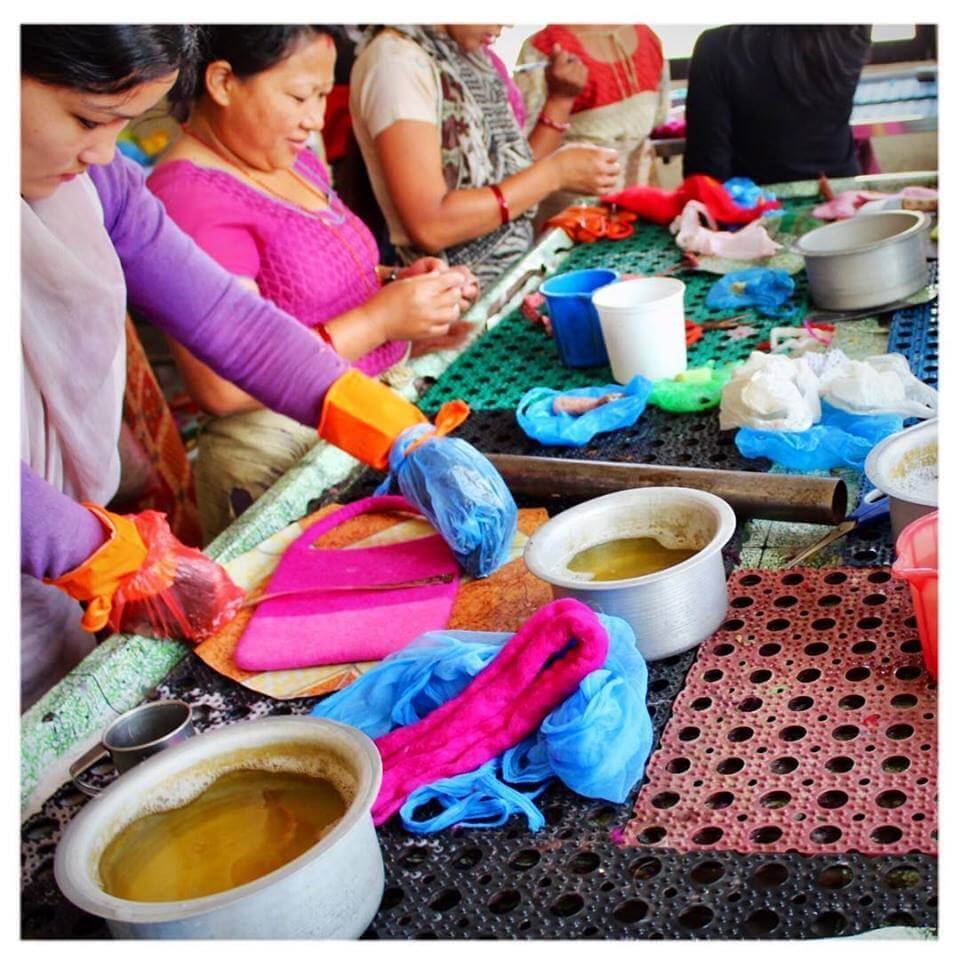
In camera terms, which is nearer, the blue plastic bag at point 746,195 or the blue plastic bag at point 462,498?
the blue plastic bag at point 462,498

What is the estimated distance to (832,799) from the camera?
41.5 inches

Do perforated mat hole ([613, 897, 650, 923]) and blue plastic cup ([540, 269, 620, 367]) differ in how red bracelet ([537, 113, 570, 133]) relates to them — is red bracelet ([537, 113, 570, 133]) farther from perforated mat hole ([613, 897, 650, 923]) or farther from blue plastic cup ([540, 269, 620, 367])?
perforated mat hole ([613, 897, 650, 923])

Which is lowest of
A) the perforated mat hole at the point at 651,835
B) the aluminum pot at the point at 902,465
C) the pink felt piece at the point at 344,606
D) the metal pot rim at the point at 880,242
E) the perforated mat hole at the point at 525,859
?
the pink felt piece at the point at 344,606

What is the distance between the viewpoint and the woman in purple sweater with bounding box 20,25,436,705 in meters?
1.32

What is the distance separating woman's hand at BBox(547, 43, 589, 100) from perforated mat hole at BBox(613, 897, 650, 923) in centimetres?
350

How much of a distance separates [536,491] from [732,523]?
20.5 inches

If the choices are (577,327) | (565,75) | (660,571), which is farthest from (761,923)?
(565,75)

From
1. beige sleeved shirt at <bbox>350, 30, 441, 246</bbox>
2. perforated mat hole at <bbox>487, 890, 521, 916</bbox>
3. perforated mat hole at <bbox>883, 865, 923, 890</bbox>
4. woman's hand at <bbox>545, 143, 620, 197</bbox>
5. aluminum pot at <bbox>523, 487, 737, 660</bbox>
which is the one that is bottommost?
perforated mat hole at <bbox>487, 890, 521, 916</bbox>

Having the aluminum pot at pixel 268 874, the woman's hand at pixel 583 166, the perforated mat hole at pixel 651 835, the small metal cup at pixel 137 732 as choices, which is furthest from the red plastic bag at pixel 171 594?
the woman's hand at pixel 583 166

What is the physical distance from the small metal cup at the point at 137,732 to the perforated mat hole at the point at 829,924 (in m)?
0.74

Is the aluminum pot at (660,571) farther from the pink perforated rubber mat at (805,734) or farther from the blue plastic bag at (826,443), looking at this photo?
the blue plastic bag at (826,443)

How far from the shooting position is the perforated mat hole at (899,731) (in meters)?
1.11

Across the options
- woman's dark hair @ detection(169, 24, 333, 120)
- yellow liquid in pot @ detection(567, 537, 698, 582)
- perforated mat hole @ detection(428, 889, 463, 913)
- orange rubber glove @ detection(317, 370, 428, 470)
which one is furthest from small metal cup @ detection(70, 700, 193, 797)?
woman's dark hair @ detection(169, 24, 333, 120)

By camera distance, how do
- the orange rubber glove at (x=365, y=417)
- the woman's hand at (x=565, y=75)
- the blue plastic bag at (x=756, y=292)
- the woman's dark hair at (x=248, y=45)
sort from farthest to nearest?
1. the woman's hand at (x=565, y=75)
2. the blue plastic bag at (x=756, y=292)
3. the woman's dark hair at (x=248, y=45)
4. the orange rubber glove at (x=365, y=417)
